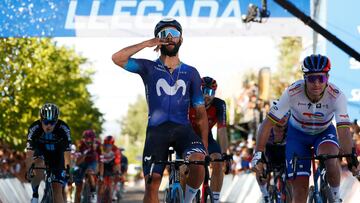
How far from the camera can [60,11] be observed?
2355cm

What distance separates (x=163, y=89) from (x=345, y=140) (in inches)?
78.8

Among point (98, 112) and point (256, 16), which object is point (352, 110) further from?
point (98, 112)

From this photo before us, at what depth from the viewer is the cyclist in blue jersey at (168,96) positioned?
10.6 metres

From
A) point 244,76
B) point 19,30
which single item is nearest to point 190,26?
point 19,30

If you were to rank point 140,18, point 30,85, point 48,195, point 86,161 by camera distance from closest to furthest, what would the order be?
point 48,195 < point 86,161 < point 140,18 < point 30,85

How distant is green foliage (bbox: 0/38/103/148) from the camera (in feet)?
132

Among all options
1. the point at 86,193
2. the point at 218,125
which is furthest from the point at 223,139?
the point at 86,193

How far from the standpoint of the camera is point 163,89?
10805 mm

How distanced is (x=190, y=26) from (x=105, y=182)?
429 centimetres

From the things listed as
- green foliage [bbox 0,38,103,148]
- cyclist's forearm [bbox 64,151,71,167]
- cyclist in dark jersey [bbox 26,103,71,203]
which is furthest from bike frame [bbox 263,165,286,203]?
green foliage [bbox 0,38,103,148]

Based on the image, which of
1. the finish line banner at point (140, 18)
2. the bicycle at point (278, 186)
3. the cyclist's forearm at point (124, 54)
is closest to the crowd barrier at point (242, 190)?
the bicycle at point (278, 186)

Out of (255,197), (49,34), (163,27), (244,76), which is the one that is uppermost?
(244,76)

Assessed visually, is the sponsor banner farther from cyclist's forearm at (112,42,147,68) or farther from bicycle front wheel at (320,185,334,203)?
cyclist's forearm at (112,42,147,68)

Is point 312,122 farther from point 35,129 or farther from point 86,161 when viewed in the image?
point 86,161
